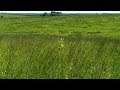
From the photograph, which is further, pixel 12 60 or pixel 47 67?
pixel 12 60

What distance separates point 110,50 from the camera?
6625 mm

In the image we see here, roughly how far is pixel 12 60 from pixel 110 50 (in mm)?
2259

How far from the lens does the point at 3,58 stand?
5641mm
